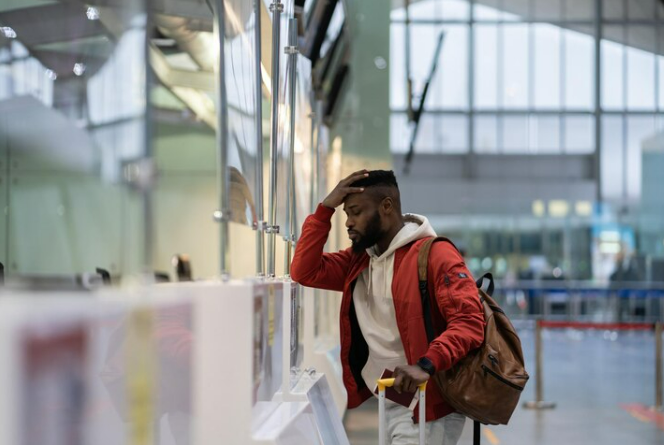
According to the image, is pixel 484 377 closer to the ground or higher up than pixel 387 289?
closer to the ground

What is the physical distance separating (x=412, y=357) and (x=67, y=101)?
1.82m

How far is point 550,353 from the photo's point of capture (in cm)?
1866

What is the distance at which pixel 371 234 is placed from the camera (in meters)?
3.94

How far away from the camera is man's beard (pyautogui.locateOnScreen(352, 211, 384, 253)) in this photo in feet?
12.9

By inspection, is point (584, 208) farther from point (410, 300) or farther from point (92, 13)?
point (92, 13)

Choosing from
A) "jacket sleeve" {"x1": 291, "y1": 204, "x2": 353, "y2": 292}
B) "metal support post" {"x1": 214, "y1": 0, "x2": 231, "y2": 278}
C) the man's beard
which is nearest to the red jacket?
"jacket sleeve" {"x1": 291, "y1": 204, "x2": 353, "y2": 292}

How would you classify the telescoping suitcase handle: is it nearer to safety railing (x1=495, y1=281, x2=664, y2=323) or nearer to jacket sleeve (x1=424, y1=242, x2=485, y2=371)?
jacket sleeve (x1=424, y1=242, x2=485, y2=371)

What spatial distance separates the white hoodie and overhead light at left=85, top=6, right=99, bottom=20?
1.75 metres

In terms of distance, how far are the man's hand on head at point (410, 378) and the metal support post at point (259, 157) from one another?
0.72 m

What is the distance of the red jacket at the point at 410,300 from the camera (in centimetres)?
354

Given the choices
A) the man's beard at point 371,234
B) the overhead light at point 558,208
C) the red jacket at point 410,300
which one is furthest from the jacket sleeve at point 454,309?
the overhead light at point 558,208

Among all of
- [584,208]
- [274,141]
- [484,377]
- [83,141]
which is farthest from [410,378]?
[584,208]

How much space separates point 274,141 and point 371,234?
0.67 m

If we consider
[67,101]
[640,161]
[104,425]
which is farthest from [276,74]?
[640,161]
